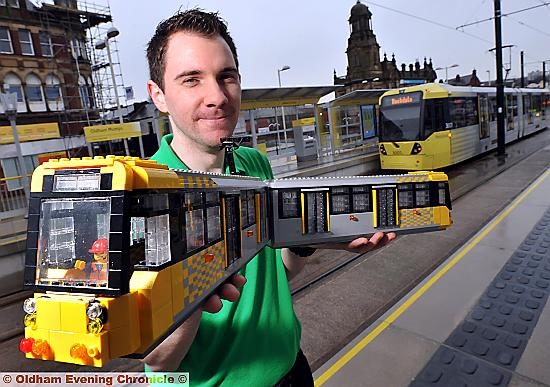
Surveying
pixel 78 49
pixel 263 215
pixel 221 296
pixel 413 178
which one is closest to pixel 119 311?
pixel 221 296

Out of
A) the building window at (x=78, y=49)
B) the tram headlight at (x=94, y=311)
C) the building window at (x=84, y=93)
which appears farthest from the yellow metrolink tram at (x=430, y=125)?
the building window at (x=78, y=49)

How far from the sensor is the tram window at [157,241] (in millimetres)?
1268

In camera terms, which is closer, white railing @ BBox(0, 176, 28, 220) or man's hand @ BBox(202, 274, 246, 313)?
man's hand @ BBox(202, 274, 246, 313)

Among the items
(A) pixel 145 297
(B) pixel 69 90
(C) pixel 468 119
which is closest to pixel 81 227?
(A) pixel 145 297

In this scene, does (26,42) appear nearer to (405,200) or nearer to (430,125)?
(430,125)

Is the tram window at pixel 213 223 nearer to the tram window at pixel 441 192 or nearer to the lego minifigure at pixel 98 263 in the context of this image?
the lego minifigure at pixel 98 263

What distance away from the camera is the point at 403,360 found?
13.2 ft

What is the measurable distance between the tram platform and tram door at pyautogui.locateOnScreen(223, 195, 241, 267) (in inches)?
105

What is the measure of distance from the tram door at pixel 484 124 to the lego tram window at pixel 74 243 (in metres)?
20.2

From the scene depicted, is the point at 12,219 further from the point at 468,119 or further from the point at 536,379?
the point at 468,119

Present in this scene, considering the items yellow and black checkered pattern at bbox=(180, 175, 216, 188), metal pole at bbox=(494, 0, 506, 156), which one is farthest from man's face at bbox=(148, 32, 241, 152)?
metal pole at bbox=(494, 0, 506, 156)

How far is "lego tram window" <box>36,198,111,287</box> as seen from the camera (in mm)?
1113

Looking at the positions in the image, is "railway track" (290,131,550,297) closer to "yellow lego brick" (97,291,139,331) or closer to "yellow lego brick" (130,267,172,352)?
"yellow lego brick" (130,267,172,352)

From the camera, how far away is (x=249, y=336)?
1.69 metres
